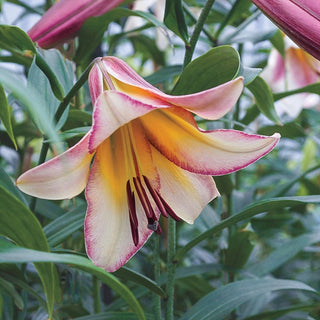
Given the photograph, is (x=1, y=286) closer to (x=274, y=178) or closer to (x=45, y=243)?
(x=45, y=243)

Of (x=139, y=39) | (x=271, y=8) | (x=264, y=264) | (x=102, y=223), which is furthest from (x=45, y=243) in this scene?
(x=139, y=39)

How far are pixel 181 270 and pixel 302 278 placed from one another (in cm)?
49

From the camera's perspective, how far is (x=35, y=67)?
549mm

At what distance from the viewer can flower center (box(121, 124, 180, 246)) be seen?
1.51 ft

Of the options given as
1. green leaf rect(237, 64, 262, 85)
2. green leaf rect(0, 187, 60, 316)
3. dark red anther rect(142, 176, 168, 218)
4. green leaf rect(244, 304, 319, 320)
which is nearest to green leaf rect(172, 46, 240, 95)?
green leaf rect(237, 64, 262, 85)

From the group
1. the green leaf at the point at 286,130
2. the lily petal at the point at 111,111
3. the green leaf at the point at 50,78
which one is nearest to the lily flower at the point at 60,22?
the green leaf at the point at 50,78

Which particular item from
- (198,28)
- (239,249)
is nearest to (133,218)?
(198,28)

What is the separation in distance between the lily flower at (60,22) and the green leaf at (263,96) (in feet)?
0.71

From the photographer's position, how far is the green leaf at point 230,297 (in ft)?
1.94

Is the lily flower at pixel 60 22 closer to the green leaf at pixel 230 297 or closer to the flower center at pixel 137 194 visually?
the flower center at pixel 137 194

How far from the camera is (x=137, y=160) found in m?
0.50

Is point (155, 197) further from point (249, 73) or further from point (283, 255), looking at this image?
point (283, 255)

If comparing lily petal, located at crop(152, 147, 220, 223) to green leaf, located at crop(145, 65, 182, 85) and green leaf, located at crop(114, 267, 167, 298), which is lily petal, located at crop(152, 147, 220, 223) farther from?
green leaf, located at crop(145, 65, 182, 85)

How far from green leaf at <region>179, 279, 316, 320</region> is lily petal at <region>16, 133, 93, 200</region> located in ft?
0.81
